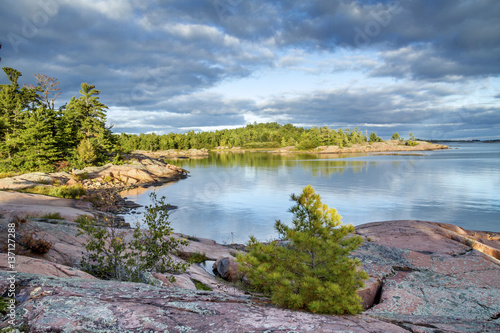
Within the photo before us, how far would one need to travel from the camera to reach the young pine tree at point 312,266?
5.23 m

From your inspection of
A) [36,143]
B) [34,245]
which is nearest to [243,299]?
[34,245]

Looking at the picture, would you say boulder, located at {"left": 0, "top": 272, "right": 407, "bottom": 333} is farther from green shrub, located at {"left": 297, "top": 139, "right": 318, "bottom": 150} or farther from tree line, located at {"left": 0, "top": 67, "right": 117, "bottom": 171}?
green shrub, located at {"left": 297, "top": 139, "right": 318, "bottom": 150}

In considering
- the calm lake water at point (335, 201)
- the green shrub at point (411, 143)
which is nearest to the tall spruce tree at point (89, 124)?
the calm lake water at point (335, 201)

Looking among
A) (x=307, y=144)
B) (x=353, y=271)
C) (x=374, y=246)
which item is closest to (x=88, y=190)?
(x=374, y=246)

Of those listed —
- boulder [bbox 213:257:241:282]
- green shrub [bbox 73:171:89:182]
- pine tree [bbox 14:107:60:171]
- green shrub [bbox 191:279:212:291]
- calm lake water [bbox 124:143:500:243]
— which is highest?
pine tree [bbox 14:107:60:171]

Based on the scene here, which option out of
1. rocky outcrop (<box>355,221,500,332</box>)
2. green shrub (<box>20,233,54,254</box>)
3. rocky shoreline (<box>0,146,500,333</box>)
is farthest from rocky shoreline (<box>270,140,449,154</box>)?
green shrub (<box>20,233,54,254</box>)

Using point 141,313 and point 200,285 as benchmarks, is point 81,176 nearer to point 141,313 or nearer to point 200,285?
point 200,285

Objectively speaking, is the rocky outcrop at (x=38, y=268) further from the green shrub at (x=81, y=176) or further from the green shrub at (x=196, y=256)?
the green shrub at (x=81, y=176)

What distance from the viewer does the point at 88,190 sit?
33281 millimetres

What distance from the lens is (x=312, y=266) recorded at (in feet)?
20.5

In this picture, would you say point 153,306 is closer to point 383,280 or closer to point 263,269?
point 263,269

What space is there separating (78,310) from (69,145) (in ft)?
196

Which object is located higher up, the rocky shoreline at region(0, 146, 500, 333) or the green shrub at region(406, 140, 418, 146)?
the green shrub at region(406, 140, 418, 146)

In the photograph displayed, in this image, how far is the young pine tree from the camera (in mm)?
5234
